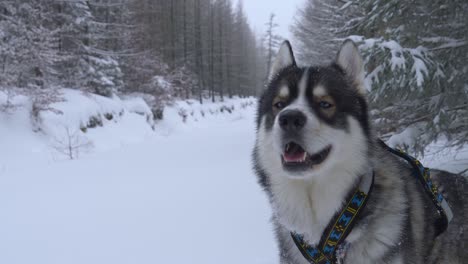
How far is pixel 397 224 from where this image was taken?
2.03m

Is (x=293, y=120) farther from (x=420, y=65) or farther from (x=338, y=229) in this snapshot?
(x=420, y=65)

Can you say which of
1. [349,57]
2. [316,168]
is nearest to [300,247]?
[316,168]

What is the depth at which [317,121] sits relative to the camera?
1999mm

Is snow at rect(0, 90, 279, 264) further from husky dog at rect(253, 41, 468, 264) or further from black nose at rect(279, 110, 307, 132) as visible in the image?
black nose at rect(279, 110, 307, 132)

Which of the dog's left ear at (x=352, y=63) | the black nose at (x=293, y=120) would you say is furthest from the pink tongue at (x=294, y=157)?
the dog's left ear at (x=352, y=63)

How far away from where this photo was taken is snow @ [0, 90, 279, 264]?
3920 millimetres

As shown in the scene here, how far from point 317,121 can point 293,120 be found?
0.47 feet

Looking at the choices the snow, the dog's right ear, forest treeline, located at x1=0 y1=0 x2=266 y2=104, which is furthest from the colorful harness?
forest treeline, located at x1=0 y1=0 x2=266 y2=104

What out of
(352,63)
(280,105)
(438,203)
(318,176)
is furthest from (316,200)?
(352,63)

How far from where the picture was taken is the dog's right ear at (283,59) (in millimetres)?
2525

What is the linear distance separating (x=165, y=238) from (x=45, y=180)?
3815 millimetres

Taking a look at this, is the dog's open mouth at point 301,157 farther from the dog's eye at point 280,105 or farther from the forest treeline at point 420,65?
the forest treeline at point 420,65

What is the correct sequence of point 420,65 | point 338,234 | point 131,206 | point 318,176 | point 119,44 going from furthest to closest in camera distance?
point 119,44 < point 131,206 < point 420,65 < point 318,176 < point 338,234

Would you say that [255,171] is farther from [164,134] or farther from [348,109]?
[164,134]
